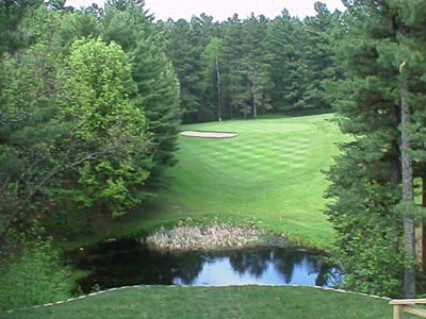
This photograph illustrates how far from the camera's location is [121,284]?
61.9ft

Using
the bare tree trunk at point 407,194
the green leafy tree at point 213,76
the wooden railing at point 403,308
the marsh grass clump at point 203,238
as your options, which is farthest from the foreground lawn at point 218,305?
the green leafy tree at point 213,76

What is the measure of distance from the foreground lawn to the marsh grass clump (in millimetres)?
10292

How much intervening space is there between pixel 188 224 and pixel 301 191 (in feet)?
24.0

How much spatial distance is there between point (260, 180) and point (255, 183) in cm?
53

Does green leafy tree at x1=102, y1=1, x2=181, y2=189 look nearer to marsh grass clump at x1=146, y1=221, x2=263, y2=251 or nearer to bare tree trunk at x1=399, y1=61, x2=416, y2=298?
marsh grass clump at x1=146, y1=221, x2=263, y2=251

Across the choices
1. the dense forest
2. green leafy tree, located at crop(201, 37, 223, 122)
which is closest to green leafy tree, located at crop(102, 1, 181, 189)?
the dense forest

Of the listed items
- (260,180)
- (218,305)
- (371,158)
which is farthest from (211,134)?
(218,305)

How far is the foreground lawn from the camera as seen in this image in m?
10.5

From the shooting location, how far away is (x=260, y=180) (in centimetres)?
3231

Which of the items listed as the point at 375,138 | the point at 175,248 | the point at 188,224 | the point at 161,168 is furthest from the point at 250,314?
the point at 161,168

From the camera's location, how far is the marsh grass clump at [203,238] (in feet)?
74.4

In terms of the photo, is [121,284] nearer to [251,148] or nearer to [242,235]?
[242,235]

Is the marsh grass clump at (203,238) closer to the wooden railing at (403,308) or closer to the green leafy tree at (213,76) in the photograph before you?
the wooden railing at (403,308)

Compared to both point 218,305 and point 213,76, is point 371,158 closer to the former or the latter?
point 218,305
